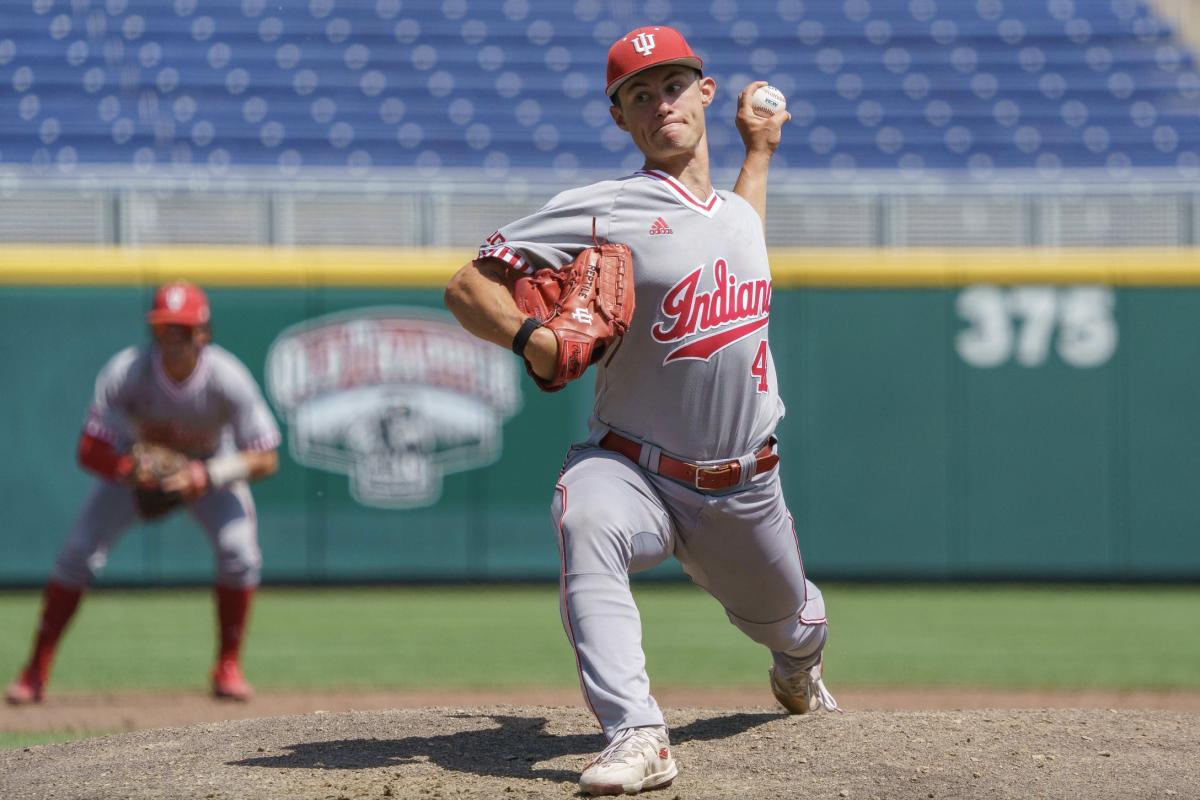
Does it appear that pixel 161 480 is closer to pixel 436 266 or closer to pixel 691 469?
pixel 691 469

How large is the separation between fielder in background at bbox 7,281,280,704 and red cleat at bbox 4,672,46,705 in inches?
7.4

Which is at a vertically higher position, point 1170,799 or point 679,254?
point 679,254

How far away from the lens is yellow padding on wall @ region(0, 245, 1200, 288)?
1035 cm

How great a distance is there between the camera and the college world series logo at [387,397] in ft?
34.5

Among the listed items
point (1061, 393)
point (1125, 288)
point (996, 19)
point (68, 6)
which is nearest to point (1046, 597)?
point (1061, 393)

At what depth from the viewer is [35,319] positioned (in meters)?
10.4

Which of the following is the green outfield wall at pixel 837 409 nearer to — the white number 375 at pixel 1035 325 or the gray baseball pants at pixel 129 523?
the white number 375 at pixel 1035 325

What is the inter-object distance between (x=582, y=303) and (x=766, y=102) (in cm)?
116

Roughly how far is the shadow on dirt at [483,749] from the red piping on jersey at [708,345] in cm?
98

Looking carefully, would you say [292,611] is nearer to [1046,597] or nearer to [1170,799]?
[1046,597]

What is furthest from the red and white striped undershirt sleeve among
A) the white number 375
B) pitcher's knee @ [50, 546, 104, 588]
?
the white number 375

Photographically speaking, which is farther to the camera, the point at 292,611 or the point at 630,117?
the point at 292,611

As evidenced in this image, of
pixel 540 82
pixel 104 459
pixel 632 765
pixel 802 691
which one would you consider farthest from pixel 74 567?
pixel 540 82

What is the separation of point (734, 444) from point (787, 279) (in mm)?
6957
